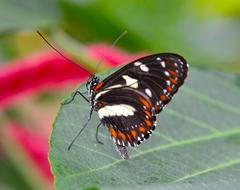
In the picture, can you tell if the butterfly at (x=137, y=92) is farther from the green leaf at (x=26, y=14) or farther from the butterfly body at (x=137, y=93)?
the green leaf at (x=26, y=14)

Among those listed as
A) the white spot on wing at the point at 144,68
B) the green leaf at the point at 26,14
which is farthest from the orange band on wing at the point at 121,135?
the green leaf at the point at 26,14

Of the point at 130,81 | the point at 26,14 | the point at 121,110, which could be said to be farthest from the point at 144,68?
the point at 26,14

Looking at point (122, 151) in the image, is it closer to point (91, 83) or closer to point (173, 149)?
point (173, 149)

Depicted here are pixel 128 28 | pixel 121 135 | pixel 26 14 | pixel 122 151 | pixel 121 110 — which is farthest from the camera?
pixel 128 28

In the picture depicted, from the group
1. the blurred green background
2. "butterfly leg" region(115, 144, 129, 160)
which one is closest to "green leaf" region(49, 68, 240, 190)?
"butterfly leg" region(115, 144, 129, 160)

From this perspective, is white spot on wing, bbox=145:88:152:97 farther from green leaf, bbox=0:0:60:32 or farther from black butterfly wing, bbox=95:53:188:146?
green leaf, bbox=0:0:60:32

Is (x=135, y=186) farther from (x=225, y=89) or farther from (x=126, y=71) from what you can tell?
(x=225, y=89)

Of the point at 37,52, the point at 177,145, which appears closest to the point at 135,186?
the point at 177,145
